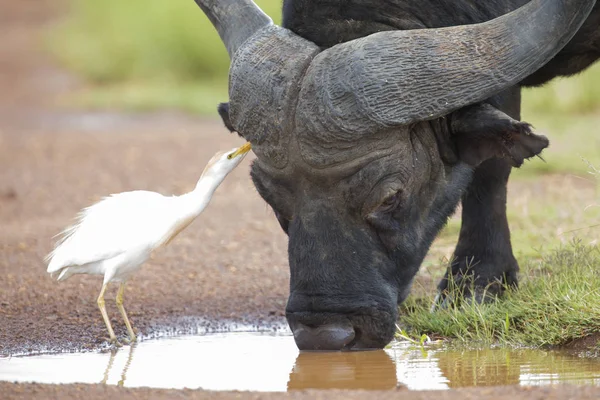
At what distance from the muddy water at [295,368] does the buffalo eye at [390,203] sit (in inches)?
29.3

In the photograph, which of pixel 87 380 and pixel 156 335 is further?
pixel 156 335

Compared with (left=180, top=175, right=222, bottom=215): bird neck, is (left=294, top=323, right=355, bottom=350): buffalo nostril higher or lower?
lower

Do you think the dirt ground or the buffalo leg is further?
the buffalo leg

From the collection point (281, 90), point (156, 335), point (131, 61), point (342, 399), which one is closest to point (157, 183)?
point (156, 335)

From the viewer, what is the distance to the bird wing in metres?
6.53

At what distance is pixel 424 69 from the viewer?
5531mm

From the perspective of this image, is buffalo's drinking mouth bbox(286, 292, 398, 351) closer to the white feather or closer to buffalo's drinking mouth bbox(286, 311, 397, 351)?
buffalo's drinking mouth bbox(286, 311, 397, 351)

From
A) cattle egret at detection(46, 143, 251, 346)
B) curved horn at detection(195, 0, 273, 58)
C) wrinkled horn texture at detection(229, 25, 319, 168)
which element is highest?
curved horn at detection(195, 0, 273, 58)

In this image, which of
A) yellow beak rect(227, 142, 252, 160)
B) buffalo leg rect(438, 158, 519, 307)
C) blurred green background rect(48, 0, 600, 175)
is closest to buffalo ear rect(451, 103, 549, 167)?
buffalo leg rect(438, 158, 519, 307)

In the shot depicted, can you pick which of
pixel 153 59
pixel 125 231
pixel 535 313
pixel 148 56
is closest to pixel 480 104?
pixel 535 313

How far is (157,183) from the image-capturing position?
40.2 feet

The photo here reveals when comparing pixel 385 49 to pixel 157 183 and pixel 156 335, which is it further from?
pixel 157 183

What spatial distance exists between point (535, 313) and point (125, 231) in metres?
2.41

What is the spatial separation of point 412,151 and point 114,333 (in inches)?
84.5
